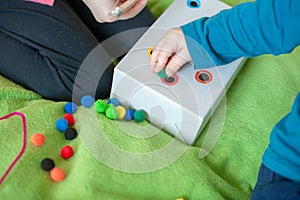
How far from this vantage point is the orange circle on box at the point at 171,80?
0.70 meters

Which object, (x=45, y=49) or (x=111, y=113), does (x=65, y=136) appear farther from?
(x=45, y=49)

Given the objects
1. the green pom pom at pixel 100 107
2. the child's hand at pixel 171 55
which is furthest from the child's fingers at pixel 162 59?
the green pom pom at pixel 100 107

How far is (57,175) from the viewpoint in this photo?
600 mm

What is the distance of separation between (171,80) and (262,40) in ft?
0.52

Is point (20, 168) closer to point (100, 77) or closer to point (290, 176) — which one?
point (100, 77)

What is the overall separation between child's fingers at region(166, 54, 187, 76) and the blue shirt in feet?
0.07

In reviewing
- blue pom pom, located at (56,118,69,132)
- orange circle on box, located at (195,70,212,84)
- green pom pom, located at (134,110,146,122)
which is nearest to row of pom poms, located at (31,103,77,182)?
blue pom pom, located at (56,118,69,132)

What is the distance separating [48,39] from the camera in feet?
2.51

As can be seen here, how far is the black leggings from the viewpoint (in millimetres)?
765

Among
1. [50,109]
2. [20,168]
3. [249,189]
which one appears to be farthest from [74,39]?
[249,189]

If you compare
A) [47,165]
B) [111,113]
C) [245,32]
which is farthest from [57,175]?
[245,32]

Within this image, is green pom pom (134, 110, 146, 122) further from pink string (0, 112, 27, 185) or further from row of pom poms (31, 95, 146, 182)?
pink string (0, 112, 27, 185)

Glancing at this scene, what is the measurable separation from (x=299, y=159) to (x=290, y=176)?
26 millimetres

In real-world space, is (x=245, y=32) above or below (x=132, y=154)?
above
